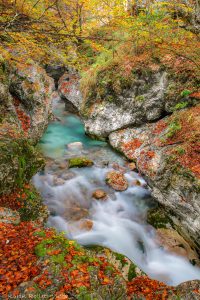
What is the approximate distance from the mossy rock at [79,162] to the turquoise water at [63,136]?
119cm

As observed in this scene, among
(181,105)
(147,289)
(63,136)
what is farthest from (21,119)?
(147,289)

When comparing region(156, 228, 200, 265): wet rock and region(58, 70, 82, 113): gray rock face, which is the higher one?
region(58, 70, 82, 113): gray rock face

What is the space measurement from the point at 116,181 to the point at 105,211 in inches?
62.2

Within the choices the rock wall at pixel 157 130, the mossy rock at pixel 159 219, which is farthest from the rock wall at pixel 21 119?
the mossy rock at pixel 159 219

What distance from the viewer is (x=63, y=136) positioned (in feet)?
46.6

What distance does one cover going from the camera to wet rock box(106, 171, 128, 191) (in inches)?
375

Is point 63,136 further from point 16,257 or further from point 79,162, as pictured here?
point 16,257

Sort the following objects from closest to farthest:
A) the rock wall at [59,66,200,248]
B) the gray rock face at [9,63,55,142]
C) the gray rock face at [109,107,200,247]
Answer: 1. the gray rock face at [109,107,200,247]
2. the rock wall at [59,66,200,248]
3. the gray rock face at [9,63,55,142]

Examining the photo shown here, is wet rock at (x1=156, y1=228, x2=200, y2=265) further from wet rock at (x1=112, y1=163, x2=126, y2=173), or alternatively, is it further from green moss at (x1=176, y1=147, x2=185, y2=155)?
wet rock at (x1=112, y1=163, x2=126, y2=173)

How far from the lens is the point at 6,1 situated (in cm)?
784

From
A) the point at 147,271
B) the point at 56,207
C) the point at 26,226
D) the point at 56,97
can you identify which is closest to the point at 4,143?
the point at 26,226

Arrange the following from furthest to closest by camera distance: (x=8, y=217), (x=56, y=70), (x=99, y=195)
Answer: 1. (x=56, y=70)
2. (x=99, y=195)
3. (x=8, y=217)

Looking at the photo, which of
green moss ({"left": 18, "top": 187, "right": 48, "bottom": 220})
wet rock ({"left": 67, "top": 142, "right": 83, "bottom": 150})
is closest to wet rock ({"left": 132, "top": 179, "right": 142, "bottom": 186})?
wet rock ({"left": 67, "top": 142, "right": 83, "bottom": 150})

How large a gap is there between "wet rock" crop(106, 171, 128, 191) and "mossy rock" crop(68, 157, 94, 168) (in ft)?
3.80
